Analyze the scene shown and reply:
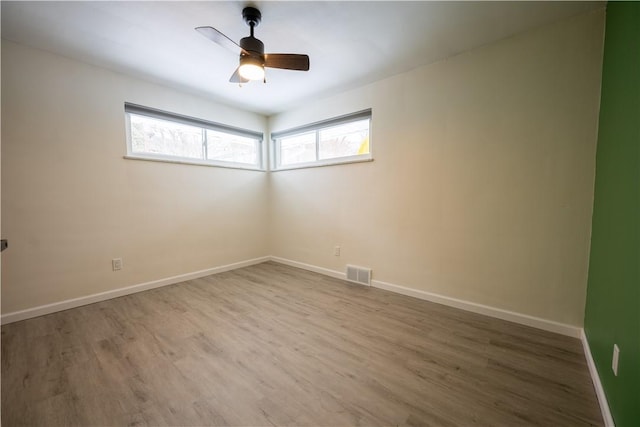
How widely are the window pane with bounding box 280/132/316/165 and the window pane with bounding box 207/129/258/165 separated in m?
0.47

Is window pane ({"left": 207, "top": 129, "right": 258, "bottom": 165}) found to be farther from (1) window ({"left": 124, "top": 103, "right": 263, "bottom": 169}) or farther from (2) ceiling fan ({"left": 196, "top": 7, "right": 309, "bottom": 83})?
(2) ceiling fan ({"left": 196, "top": 7, "right": 309, "bottom": 83})

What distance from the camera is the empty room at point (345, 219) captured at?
1.34 meters

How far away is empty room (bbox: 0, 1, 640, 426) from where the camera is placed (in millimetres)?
1341

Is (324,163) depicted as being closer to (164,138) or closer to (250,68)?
(250,68)

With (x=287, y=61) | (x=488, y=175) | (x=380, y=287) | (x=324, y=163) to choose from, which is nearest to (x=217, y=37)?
(x=287, y=61)

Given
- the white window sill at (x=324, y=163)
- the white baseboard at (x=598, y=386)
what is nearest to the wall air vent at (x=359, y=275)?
the white window sill at (x=324, y=163)

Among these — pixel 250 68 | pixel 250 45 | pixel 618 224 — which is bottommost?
pixel 618 224

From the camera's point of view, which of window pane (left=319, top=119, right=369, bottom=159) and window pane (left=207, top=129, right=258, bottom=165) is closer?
window pane (left=319, top=119, right=369, bottom=159)

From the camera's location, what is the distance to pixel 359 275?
10.4 feet

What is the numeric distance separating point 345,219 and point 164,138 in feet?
8.21

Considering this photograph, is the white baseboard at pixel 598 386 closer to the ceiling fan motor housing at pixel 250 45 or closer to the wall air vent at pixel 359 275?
the wall air vent at pixel 359 275

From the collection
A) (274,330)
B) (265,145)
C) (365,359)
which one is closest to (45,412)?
(274,330)

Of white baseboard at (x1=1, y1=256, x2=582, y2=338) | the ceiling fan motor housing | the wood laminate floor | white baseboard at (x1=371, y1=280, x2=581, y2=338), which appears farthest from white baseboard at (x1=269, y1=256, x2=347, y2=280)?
the ceiling fan motor housing

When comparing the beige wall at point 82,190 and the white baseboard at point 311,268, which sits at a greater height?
the beige wall at point 82,190
